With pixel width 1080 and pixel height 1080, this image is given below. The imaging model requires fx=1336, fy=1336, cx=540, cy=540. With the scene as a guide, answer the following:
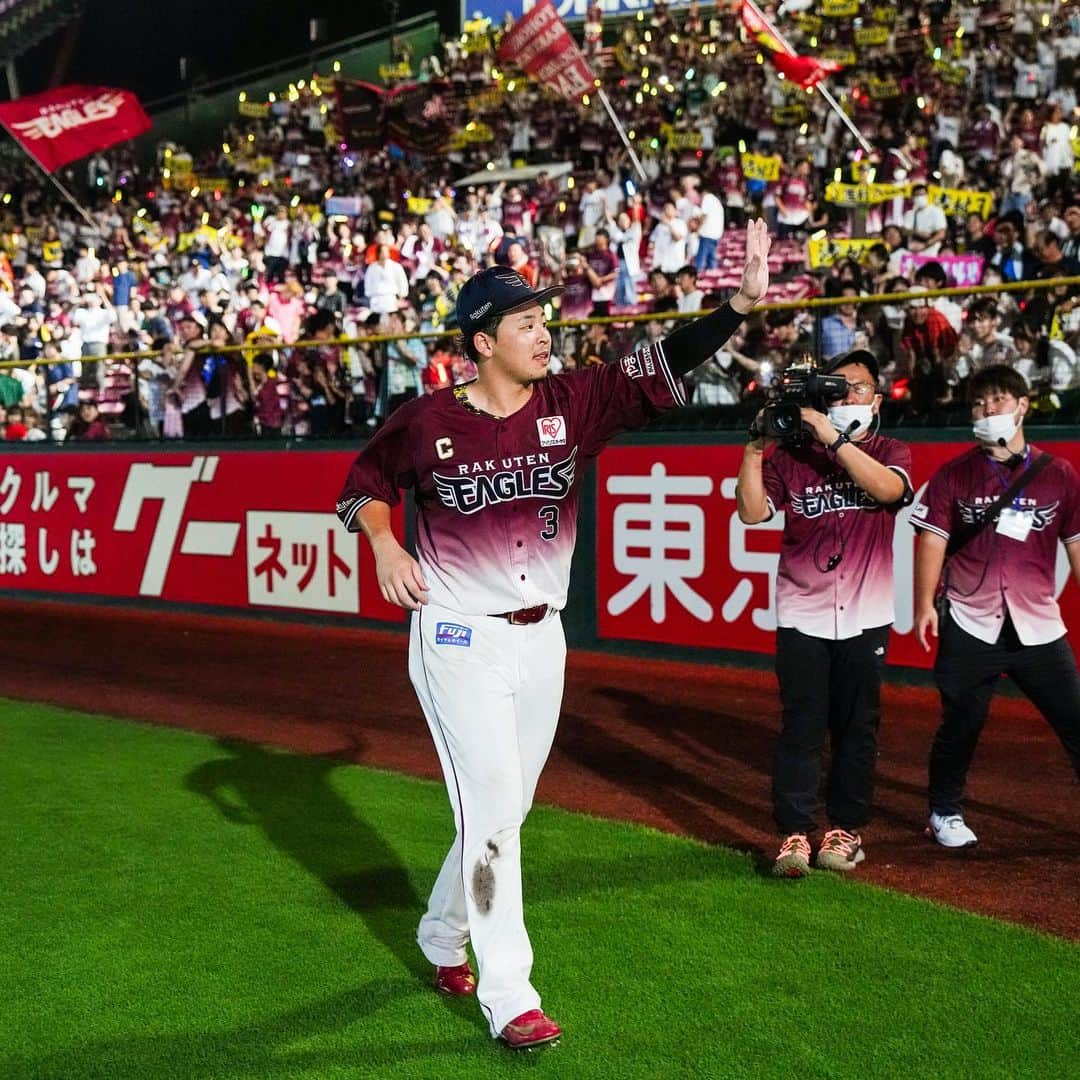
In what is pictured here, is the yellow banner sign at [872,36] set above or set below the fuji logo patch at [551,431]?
above

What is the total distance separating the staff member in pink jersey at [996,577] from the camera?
20.0ft

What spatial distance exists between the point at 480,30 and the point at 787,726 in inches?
1092

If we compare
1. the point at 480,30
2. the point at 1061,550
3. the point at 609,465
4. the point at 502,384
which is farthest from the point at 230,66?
the point at 502,384

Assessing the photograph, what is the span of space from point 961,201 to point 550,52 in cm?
721

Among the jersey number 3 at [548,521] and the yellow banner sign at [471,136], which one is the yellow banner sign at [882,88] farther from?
the jersey number 3 at [548,521]

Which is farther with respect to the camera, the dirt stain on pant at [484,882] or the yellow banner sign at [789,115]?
the yellow banner sign at [789,115]

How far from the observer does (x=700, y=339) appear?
421 centimetres

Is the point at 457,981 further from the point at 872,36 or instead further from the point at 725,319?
the point at 872,36

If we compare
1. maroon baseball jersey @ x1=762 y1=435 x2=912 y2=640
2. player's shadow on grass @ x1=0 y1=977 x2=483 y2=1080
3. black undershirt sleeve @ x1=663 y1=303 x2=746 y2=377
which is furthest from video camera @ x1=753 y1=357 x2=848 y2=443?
player's shadow on grass @ x1=0 y1=977 x2=483 y2=1080

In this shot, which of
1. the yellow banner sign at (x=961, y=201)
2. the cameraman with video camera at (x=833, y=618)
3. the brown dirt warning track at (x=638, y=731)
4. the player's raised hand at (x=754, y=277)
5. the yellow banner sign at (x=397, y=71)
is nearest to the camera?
the player's raised hand at (x=754, y=277)

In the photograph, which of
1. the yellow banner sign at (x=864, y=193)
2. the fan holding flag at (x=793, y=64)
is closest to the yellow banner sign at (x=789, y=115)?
the fan holding flag at (x=793, y=64)

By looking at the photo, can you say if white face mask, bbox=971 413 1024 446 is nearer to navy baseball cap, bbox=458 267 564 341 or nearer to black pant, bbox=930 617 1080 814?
black pant, bbox=930 617 1080 814

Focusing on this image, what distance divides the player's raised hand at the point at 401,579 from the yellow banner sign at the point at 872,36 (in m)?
19.9

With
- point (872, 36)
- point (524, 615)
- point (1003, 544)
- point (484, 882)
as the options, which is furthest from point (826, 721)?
point (872, 36)
